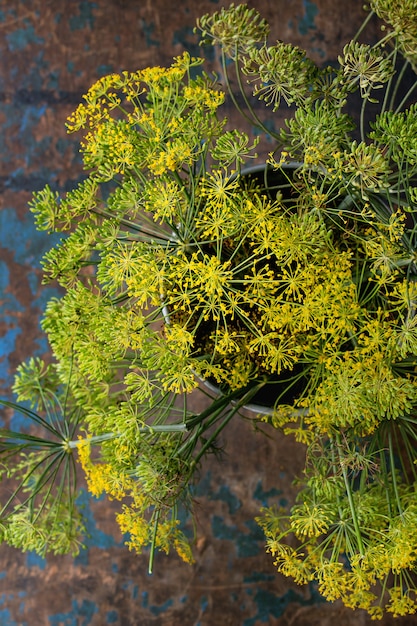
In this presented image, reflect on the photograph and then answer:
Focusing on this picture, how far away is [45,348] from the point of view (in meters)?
1.37

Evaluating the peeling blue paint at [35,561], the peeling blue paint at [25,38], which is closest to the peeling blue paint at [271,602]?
the peeling blue paint at [35,561]

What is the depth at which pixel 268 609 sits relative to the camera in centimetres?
131

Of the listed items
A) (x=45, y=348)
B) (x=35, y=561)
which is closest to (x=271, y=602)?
(x=35, y=561)

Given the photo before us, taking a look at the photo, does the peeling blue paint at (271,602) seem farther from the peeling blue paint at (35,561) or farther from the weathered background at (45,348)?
the peeling blue paint at (35,561)

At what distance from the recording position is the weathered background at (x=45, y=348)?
132cm

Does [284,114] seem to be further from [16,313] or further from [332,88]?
[16,313]

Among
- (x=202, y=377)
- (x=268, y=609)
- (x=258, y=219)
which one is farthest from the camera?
(x=268, y=609)

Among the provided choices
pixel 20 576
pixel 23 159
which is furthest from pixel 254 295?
pixel 20 576

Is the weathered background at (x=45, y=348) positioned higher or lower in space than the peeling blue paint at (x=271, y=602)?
higher

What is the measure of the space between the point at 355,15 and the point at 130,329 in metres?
0.99

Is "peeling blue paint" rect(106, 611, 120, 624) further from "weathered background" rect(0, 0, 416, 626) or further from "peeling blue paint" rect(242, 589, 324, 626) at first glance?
"peeling blue paint" rect(242, 589, 324, 626)

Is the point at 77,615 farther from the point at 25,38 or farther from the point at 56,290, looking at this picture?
the point at 25,38

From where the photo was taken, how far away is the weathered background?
132 cm

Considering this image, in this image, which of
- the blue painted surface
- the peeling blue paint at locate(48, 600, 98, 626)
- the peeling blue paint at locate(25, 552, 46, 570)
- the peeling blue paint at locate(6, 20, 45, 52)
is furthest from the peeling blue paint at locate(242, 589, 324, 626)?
the peeling blue paint at locate(6, 20, 45, 52)
